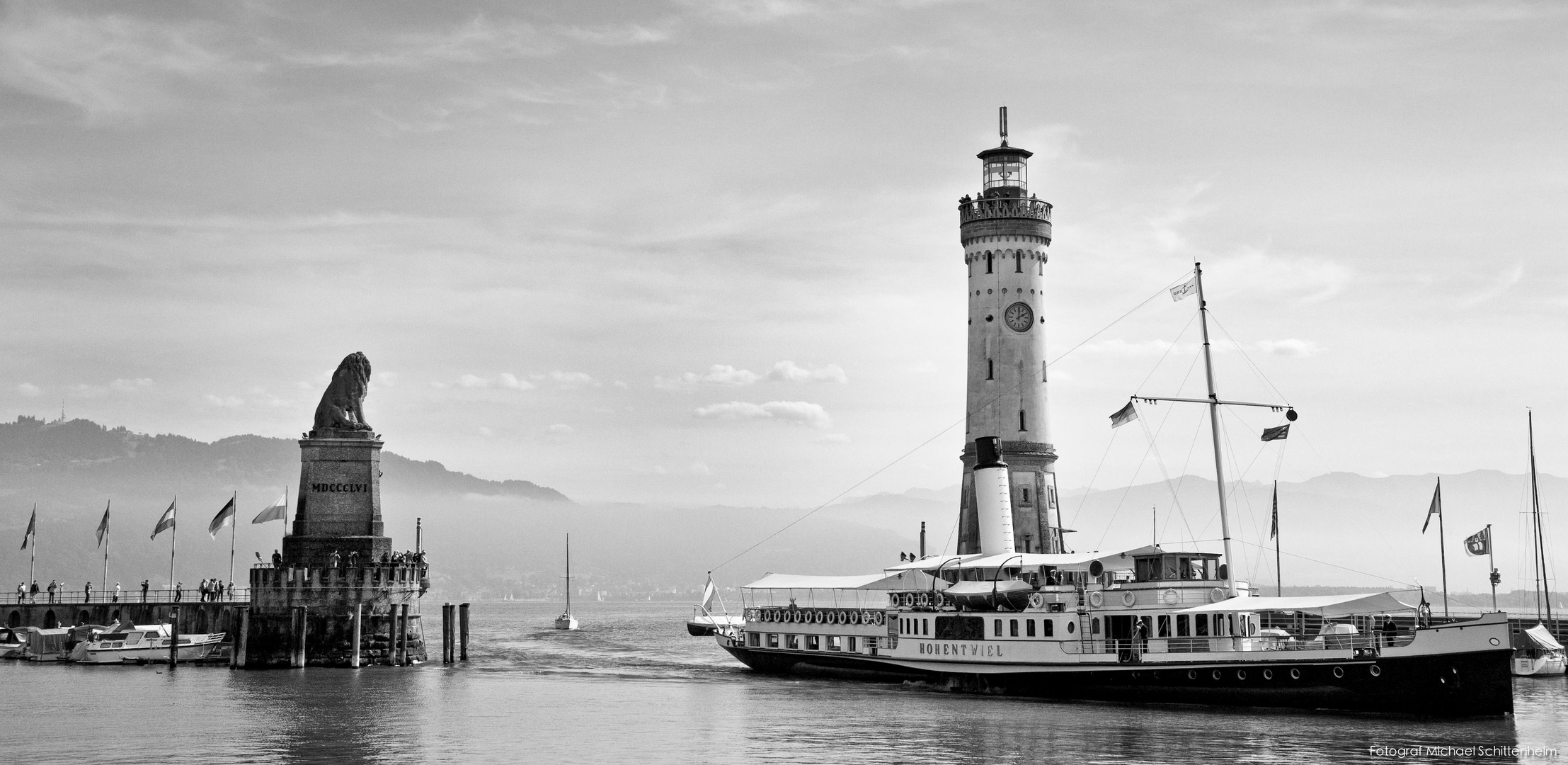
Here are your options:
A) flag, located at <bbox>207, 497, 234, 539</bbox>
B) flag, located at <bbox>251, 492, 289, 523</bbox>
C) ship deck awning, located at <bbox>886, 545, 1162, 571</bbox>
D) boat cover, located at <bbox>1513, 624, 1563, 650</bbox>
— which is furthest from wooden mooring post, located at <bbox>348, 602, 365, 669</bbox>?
boat cover, located at <bbox>1513, 624, 1563, 650</bbox>

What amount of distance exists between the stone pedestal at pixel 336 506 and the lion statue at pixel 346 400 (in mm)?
637

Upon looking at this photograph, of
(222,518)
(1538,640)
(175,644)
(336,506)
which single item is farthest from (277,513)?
(1538,640)

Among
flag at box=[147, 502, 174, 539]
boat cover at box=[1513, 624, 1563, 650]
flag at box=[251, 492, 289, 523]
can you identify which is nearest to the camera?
boat cover at box=[1513, 624, 1563, 650]

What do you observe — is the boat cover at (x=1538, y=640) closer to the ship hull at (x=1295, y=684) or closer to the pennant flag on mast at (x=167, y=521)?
the ship hull at (x=1295, y=684)

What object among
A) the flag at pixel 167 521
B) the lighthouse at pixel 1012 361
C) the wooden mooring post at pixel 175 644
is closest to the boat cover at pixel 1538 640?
the lighthouse at pixel 1012 361

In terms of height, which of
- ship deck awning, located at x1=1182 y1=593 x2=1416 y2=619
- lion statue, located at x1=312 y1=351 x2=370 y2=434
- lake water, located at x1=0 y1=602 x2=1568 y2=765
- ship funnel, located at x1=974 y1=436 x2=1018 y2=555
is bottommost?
lake water, located at x1=0 y1=602 x2=1568 y2=765

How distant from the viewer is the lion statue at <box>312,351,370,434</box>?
279 feet

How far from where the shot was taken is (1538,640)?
77.6m

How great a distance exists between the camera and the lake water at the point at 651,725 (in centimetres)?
4856

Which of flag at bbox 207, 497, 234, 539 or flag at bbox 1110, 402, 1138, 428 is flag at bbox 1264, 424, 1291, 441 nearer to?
flag at bbox 1110, 402, 1138, 428

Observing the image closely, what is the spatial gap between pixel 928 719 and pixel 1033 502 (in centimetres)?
3251

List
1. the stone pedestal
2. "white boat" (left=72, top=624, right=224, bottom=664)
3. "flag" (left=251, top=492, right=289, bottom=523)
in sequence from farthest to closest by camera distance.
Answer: "white boat" (left=72, top=624, right=224, bottom=664), "flag" (left=251, top=492, right=289, bottom=523), the stone pedestal

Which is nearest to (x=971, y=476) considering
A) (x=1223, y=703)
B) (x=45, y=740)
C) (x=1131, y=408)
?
(x=1131, y=408)

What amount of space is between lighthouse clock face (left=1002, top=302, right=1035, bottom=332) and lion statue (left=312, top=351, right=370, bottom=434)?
36.5 metres
